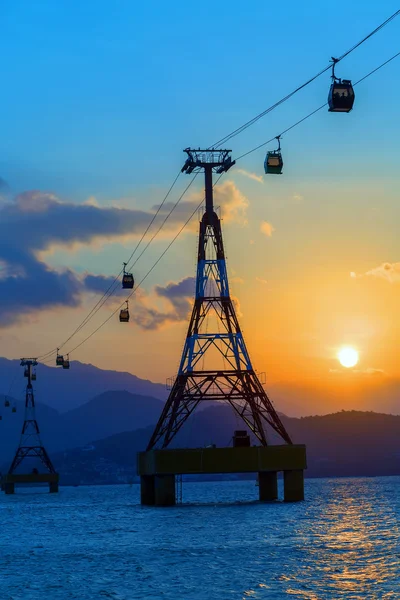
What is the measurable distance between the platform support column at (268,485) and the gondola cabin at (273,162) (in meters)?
66.8

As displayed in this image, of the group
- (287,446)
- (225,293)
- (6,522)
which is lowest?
(6,522)

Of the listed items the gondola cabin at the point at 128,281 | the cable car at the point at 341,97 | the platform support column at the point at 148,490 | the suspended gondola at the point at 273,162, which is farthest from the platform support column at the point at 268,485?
the cable car at the point at 341,97

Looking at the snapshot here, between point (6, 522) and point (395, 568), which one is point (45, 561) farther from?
point (6, 522)

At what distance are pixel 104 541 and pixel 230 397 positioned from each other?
27022mm

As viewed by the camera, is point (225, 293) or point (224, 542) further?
point (225, 293)

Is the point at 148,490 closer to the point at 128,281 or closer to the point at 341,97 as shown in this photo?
the point at 128,281

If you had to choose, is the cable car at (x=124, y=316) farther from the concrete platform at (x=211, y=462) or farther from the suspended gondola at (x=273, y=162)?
the suspended gondola at (x=273, y=162)

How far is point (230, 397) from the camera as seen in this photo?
334 ft

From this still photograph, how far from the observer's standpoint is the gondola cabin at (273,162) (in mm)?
54312

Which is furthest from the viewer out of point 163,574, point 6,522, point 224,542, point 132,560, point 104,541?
point 6,522

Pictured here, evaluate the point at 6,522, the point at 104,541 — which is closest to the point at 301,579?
the point at 104,541

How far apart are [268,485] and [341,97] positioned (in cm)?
8165

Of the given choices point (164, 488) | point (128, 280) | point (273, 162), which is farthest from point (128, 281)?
point (273, 162)

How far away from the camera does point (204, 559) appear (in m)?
61.4
